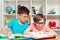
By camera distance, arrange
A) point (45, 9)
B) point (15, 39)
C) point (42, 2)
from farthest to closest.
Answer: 1. point (42, 2)
2. point (45, 9)
3. point (15, 39)

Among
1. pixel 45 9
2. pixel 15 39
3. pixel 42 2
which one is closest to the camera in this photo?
pixel 15 39

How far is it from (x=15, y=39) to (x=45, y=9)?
2206 millimetres

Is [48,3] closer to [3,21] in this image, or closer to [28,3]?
[28,3]

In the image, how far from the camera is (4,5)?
2865mm

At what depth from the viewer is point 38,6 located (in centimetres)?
300

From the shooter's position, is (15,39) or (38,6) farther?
(38,6)

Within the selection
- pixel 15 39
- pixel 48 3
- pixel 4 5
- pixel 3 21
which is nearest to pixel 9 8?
pixel 4 5

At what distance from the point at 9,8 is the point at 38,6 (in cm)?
63

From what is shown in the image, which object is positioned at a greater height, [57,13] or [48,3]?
[48,3]

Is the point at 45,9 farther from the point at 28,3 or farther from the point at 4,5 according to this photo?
the point at 4,5

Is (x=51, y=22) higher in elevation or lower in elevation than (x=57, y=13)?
lower

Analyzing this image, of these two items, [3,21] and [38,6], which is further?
[38,6]

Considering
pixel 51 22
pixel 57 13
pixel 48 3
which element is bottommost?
pixel 51 22

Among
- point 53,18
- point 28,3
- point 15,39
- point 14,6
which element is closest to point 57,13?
point 53,18
